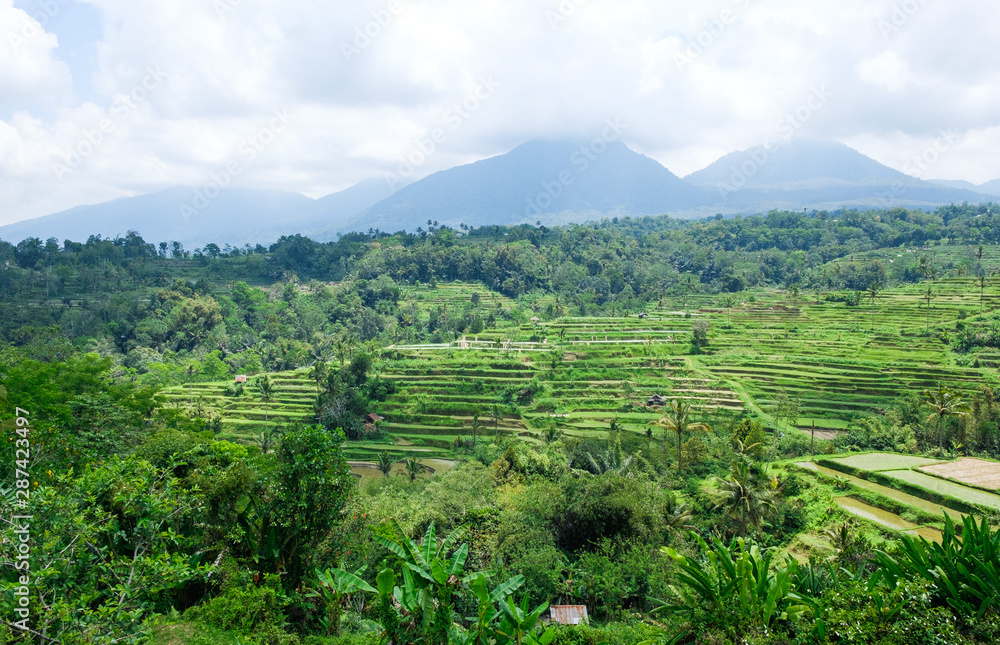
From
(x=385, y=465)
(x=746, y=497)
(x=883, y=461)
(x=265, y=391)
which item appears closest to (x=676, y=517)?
(x=746, y=497)

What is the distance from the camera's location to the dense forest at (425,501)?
693 cm

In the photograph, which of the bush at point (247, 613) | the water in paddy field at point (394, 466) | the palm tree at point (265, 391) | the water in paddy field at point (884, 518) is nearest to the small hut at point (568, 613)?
the bush at point (247, 613)

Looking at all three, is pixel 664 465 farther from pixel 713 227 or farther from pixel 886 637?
pixel 713 227

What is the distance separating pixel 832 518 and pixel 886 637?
44.6ft

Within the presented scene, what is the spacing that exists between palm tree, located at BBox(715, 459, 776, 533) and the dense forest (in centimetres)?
9

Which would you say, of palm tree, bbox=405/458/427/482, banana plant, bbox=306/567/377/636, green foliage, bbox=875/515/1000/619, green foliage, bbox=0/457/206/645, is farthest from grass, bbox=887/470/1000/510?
green foliage, bbox=0/457/206/645

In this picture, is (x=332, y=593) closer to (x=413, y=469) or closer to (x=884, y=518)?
(x=884, y=518)

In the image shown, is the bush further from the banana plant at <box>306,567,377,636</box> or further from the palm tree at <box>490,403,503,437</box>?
the palm tree at <box>490,403,503,437</box>

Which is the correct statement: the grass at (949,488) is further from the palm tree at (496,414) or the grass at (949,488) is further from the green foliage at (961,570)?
the palm tree at (496,414)

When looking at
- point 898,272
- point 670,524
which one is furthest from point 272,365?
point 898,272

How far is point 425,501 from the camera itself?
18328mm

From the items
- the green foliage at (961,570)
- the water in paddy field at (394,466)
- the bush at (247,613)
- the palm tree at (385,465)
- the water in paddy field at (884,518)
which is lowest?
the water in paddy field at (394,466)

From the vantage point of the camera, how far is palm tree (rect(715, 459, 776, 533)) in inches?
670

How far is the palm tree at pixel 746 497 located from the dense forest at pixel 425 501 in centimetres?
9
